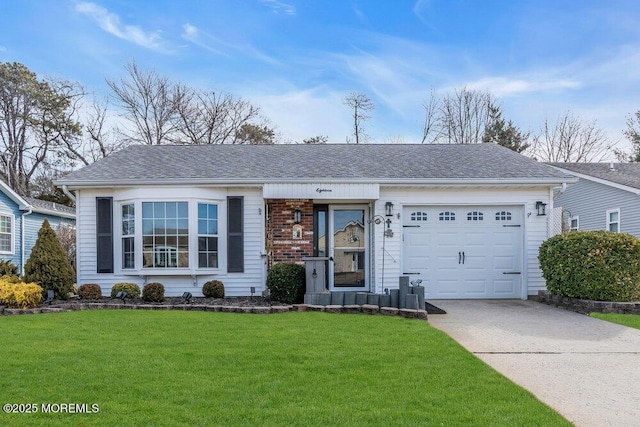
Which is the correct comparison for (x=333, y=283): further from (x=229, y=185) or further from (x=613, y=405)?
(x=613, y=405)

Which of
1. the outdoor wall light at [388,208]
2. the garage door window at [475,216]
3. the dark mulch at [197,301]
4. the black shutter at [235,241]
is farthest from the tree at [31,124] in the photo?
the garage door window at [475,216]

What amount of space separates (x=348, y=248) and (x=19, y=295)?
6.94 m

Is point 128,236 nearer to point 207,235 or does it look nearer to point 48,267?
point 48,267

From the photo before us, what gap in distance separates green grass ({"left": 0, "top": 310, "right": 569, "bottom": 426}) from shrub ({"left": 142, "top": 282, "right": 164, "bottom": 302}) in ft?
8.98

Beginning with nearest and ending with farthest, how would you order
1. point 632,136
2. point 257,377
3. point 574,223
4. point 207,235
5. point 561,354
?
point 257,377
point 561,354
point 207,235
point 574,223
point 632,136

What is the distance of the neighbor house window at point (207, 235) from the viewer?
36.0 ft

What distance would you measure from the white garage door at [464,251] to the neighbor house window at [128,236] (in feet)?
20.8

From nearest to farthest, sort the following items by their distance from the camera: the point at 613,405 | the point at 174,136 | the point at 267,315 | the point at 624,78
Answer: the point at 613,405, the point at 267,315, the point at 624,78, the point at 174,136

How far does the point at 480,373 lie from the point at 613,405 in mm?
1189

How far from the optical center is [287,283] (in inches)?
385

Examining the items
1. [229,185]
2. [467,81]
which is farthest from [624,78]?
[229,185]

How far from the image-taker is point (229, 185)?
1102 cm

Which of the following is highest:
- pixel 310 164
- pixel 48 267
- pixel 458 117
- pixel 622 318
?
pixel 458 117

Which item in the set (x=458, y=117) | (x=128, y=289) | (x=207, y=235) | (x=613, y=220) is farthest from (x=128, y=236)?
(x=458, y=117)
